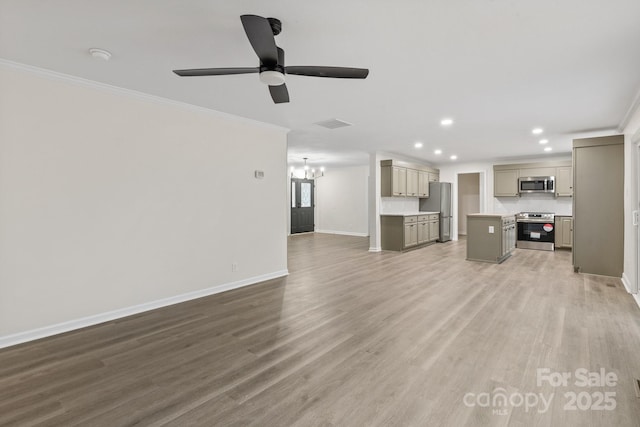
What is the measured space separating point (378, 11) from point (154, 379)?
2.99 meters

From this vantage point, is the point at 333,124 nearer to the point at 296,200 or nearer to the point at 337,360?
the point at 337,360

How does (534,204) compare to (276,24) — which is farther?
(534,204)

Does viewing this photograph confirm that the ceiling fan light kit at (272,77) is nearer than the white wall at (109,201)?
Yes

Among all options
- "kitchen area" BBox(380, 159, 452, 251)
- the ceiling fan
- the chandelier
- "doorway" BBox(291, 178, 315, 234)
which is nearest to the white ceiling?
the ceiling fan

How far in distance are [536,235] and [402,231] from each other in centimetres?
349

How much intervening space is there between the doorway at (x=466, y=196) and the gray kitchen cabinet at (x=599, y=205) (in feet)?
18.0

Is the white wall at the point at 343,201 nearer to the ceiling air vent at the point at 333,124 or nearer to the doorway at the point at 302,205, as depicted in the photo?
the doorway at the point at 302,205

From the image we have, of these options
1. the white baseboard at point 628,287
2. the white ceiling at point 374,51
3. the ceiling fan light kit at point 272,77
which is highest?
the white ceiling at point 374,51

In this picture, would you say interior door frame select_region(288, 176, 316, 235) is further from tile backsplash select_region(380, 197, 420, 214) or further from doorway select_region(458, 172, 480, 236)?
doorway select_region(458, 172, 480, 236)


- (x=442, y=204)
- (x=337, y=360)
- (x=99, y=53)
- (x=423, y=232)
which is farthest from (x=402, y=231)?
(x=99, y=53)

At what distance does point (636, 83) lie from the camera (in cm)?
328

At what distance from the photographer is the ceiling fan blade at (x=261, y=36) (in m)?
1.72

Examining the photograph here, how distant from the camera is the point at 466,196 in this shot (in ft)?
35.7

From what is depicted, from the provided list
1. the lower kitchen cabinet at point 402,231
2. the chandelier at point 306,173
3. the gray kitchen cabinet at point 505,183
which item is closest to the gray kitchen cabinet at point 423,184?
the lower kitchen cabinet at point 402,231
